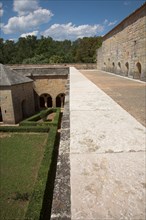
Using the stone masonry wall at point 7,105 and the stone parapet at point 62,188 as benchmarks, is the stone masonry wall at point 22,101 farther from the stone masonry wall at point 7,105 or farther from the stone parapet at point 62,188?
the stone parapet at point 62,188

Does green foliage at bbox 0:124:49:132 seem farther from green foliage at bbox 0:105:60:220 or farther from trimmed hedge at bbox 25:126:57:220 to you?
trimmed hedge at bbox 25:126:57:220

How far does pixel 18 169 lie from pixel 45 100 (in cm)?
1483

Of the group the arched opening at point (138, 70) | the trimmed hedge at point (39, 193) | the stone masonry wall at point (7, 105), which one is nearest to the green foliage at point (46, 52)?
the stone masonry wall at point (7, 105)

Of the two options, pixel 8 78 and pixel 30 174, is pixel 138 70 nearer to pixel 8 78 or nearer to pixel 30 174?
pixel 30 174

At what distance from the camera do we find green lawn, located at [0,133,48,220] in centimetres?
593

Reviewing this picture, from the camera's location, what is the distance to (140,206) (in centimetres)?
123

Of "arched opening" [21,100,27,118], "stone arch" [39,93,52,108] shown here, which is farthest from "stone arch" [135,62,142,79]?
"stone arch" [39,93,52,108]

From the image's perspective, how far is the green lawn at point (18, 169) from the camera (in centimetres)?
593

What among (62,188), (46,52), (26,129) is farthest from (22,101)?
(46,52)

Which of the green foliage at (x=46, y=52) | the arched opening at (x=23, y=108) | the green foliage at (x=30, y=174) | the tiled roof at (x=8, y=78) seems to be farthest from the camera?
the green foliage at (x=46, y=52)

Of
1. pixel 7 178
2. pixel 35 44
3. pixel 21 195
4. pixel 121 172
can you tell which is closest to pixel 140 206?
pixel 121 172

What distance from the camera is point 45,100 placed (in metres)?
22.3

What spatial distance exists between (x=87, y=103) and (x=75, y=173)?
2.51 metres

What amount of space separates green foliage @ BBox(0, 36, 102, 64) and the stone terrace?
39431 mm
